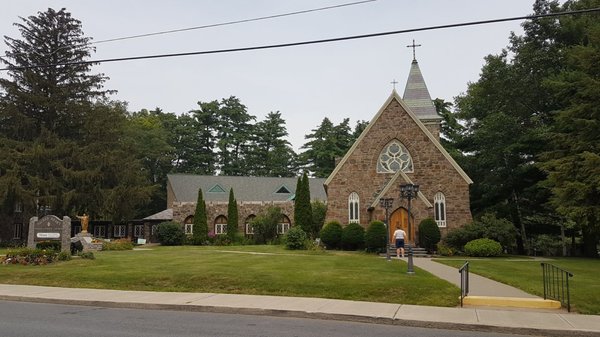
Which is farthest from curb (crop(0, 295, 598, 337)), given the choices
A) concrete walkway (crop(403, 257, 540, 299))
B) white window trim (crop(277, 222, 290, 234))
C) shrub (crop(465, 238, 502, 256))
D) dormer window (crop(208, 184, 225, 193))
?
dormer window (crop(208, 184, 225, 193))

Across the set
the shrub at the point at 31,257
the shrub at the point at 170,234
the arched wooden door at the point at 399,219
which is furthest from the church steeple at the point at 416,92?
the shrub at the point at 31,257

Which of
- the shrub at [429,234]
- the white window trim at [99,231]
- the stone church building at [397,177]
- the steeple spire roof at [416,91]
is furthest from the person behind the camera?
the white window trim at [99,231]

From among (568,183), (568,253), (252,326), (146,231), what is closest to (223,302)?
(252,326)

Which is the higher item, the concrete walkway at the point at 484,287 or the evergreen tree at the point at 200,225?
the evergreen tree at the point at 200,225

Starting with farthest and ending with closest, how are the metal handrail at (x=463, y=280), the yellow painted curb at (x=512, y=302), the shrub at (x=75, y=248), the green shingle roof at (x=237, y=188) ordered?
the green shingle roof at (x=237, y=188), the shrub at (x=75, y=248), the metal handrail at (x=463, y=280), the yellow painted curb at (x=512, y=302)

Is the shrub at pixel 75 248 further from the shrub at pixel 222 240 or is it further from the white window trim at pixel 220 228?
the white window trim at pixel 220 228

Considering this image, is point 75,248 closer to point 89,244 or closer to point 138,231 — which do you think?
point 89,244

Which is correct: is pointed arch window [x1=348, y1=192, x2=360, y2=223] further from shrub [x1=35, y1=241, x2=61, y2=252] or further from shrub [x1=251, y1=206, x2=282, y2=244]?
shrub [x1=35, y1=241, x2=61, y2=252]

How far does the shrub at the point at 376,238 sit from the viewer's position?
88.8 feet

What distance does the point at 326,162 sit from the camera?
72.4 m

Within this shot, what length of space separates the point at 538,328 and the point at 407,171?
2236 cm

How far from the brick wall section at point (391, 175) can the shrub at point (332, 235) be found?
4.76ft

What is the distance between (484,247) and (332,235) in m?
8.54

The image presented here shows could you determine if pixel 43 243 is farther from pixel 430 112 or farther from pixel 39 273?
pixel 430 112
